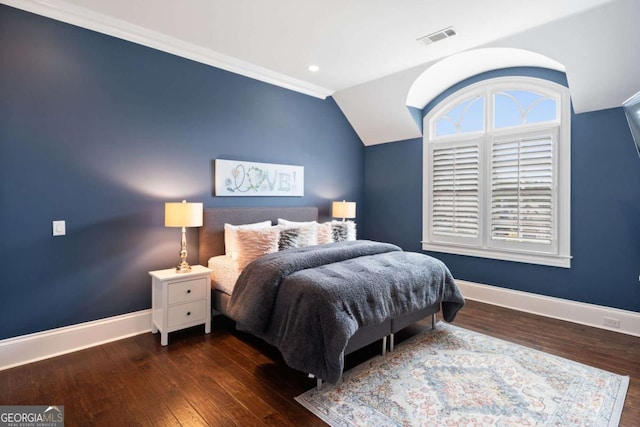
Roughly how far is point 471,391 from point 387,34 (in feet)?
10.3

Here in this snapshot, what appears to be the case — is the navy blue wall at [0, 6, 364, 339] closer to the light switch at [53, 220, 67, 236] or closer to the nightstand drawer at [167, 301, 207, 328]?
the light switch at [53, 220, 67, 236]

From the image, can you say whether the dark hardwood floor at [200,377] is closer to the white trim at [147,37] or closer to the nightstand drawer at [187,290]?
the nightstand drawer at [187,290]

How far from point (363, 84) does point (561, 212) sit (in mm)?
2926

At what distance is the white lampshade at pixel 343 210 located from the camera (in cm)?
497

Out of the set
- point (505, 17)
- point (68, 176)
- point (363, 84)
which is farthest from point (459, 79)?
point (68, 176)

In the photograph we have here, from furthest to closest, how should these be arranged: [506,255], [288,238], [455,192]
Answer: [455,192] < [506,255] < [288,238]

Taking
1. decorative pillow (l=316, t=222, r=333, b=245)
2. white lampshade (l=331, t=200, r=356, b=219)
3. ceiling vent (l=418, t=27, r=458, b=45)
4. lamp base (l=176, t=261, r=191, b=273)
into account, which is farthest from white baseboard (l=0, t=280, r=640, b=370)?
ceiling vent (l=418, t=27, r=458, b=45)

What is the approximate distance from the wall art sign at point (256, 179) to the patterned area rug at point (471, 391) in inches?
96.7

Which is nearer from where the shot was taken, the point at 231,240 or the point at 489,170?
the point at 231,240

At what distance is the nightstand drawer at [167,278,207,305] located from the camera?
3.12 m

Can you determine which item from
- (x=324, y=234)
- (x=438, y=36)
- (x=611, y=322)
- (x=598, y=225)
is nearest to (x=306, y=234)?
(x=324, y=234)

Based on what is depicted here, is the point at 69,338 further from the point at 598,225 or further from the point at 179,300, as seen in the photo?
the point at 598,225

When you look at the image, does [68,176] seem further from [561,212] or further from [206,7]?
[561,212]

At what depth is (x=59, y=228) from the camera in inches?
113
